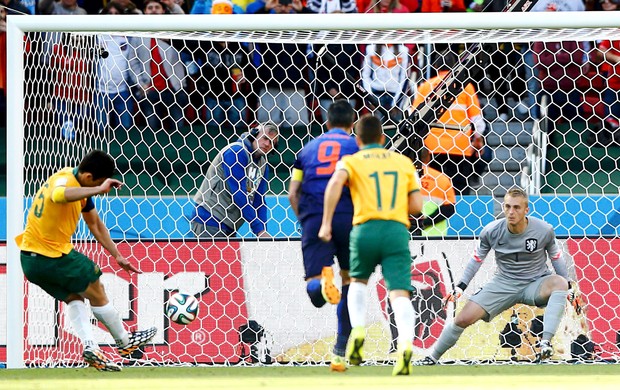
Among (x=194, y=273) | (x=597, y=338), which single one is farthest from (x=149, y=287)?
(x=597, y=338)

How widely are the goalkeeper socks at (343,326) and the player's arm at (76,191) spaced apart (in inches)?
60.1

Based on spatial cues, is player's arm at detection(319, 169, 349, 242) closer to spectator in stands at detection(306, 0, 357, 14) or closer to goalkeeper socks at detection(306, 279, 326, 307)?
goalkeeper socks at detection(306, 279, 326, 307)

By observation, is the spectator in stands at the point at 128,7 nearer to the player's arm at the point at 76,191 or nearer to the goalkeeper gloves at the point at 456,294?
the player's arm at the point at 76,191

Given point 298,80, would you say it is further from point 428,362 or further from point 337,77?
point 428,362

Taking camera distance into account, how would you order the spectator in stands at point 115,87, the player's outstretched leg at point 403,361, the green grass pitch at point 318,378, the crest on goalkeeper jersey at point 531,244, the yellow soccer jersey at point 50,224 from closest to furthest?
the green grass pitch at point 318,378, the player's outstretched leg at point 403,361, the yellow soccer jersey at point 50,224, the crest on goalkeeper jersey at point 531,244, the spectator in stands at point 115,87

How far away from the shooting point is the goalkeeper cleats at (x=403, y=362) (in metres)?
6.31

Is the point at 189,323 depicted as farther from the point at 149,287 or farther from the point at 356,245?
the point at 356,245

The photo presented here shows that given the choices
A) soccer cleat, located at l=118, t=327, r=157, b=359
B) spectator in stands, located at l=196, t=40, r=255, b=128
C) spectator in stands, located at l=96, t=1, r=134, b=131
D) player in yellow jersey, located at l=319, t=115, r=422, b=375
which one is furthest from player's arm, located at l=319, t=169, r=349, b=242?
spectator in stands, located at l=196, t=40, r=255, b=128

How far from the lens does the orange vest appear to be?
9.94 meters

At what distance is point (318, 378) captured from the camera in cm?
649

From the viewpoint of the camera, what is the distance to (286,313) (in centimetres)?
876

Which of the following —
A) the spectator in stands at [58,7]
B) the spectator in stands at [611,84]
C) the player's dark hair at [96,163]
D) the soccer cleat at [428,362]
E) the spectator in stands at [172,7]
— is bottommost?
the soccer cleat at [428,362]

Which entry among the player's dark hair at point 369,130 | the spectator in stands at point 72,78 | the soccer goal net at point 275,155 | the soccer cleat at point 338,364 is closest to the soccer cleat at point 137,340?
the soccer goal net at point 275,155

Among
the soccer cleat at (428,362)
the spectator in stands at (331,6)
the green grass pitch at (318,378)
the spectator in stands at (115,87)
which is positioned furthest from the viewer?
the spectator in stands at (331,6)
